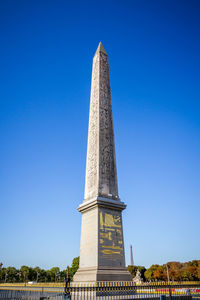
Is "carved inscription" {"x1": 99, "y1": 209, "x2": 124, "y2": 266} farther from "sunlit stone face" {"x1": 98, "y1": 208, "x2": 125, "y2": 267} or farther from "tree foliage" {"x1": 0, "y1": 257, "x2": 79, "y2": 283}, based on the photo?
"tree foliage" {"x1": 0, "y1": 257, "x2": 79, "y2": 283}

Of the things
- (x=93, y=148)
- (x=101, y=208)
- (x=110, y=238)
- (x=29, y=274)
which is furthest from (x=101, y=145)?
(x=29, y=274)

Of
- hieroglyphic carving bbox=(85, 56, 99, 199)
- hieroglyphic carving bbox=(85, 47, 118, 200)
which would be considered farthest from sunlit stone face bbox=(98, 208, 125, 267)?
hieroglyphic carving bbox=(85, 56, 99, 199)

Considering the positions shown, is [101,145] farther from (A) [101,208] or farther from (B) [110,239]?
(B) [110,239]

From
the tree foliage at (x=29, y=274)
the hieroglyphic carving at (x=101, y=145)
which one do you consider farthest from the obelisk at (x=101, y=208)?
the tree foliage at (x=29, y=274)

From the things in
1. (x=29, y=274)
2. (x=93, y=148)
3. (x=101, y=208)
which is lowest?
(x=29, y=274)

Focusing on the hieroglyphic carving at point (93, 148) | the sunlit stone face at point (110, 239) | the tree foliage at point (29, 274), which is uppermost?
the hieroglyphic carving at point (93, 148)

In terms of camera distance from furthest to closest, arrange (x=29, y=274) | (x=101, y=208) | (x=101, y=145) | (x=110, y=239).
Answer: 1. (x=29, y=274)
2. (x=101, y=145)
3. (x=101, y=208)
4. (x=110, y=239)

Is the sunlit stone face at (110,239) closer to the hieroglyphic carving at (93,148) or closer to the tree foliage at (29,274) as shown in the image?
the hieroglyphic carving at (93,148)

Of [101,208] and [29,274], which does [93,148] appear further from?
[29,274]

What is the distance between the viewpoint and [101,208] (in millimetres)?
12648

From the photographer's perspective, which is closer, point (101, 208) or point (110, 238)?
point (110, 238)

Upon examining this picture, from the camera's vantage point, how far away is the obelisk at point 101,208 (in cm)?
1143

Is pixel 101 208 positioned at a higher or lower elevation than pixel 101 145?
lower

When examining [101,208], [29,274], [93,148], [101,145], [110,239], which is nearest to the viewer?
[110,239]
